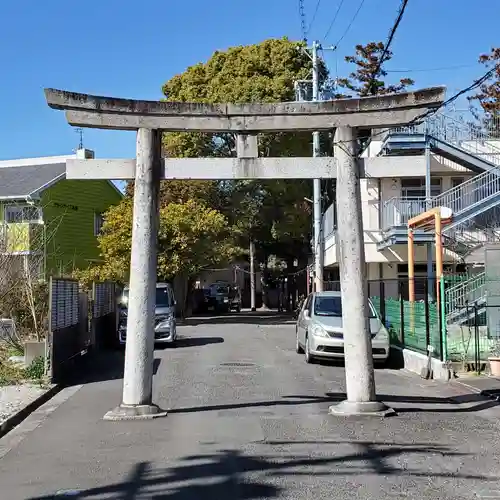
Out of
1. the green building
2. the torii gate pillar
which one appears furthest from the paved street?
the green building

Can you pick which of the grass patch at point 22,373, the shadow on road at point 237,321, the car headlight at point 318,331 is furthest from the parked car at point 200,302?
the grass patch at point 22,373

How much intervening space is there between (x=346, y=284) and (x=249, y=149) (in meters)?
2.46

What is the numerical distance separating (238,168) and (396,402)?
179 inches

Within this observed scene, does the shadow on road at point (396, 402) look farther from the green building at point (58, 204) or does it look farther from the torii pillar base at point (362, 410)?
the green building at point (58, 204)

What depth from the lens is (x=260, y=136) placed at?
36125mm

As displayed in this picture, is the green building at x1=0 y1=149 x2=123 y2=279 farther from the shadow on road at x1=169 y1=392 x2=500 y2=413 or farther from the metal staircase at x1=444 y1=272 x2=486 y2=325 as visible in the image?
the shadow on road at x1=169 y1=392 x2=500 y2=413

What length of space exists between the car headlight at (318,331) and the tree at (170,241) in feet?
60.6

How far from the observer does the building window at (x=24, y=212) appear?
106ft

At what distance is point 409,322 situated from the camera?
1744cm

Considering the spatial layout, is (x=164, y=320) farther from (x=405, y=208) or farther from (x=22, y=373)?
(x=405, y=208)

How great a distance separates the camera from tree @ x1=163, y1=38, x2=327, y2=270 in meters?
38.6

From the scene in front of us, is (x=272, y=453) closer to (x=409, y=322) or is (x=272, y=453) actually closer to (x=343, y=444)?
(x=343, y=444)

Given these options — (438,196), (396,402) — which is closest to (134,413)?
(396,402)

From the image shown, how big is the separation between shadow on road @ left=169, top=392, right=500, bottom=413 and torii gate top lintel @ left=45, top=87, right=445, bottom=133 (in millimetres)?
4180
